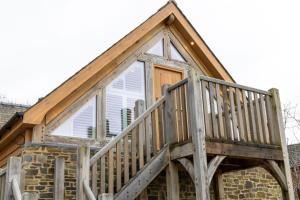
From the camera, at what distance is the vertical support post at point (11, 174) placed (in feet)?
Result: 22.5

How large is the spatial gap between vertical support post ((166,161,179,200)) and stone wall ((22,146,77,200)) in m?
2.20

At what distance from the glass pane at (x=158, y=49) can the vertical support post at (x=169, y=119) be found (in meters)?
2.93

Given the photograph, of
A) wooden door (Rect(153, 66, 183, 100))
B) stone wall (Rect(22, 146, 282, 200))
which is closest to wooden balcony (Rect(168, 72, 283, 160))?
stone wall (Rect(22, 146, 282, 200))

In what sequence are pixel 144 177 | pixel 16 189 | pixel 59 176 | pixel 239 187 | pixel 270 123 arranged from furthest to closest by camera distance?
pixel 239 187, pixel 270 123, pixel 59 176, pixel 144 177, pixel 16 189

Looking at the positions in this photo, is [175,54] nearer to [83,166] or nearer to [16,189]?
[83,166]

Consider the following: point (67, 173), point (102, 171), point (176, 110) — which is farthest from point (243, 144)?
point (67, 173)

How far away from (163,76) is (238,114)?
349cm

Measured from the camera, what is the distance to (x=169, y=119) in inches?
331

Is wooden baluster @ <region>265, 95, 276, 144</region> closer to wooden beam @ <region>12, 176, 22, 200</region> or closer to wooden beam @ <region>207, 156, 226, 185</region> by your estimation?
wooden beam @ <region>207, 156, 226, 185</region>

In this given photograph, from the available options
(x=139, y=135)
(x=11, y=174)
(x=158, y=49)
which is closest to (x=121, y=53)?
(x=158, y=49)

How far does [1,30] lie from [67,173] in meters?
28.4

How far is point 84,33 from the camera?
3519cm

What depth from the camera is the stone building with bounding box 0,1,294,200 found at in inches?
295

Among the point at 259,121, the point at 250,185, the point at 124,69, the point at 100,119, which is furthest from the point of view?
the point at 250,185
